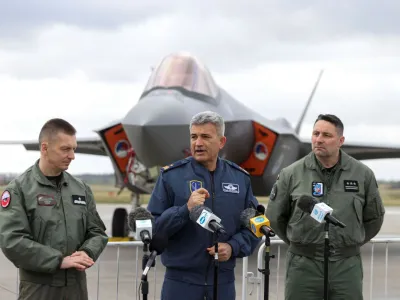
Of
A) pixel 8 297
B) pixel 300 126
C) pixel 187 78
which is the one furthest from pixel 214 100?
pixel 300 126

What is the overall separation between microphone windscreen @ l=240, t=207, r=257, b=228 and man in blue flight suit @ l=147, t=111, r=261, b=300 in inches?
1.7

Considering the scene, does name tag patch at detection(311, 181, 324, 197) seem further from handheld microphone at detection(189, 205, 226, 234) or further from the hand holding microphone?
handheld microphone at detection(189, 205, 226, 234)

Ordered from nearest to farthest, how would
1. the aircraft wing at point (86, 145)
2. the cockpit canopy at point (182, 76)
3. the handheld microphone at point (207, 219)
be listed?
1. the handheld microphone at point (207, 219)
2. the cockpit canopy at point (182, 76)
3. the aircraft wing at point (86, 145)

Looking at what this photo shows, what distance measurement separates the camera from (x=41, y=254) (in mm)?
3496

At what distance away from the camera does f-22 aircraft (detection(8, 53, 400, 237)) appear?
391 inches

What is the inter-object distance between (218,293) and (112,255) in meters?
8.73

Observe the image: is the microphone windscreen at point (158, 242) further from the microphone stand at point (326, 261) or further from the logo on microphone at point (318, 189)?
the logo on microphone at point (318, 189)

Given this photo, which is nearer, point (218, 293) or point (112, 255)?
point (218, 293)

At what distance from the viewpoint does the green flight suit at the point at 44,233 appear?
350 centimetres

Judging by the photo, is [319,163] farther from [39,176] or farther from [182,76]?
[182,76]

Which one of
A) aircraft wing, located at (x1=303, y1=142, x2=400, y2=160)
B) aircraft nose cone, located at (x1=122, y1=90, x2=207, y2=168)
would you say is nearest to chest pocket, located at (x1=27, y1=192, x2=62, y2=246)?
aircraft nose cone, located at (x1=122, y1=90, x2=207, y2=168)

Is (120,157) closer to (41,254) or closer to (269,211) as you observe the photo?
(269,211)

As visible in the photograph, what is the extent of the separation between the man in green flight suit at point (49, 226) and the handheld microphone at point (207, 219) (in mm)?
708


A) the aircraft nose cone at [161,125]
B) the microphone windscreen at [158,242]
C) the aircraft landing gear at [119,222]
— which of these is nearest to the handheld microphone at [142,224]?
the microphone windscreen at [158,242]
